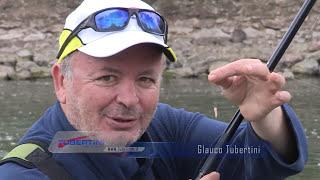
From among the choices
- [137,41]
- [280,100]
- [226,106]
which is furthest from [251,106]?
[226,106]

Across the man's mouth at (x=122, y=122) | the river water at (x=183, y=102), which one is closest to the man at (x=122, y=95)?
the man's mouth at (x=122, y=122)

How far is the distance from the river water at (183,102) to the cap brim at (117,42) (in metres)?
4.92

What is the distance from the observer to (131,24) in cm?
222

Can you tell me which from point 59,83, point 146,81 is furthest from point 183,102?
point 146,81

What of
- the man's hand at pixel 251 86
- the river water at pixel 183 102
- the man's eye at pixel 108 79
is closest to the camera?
the man's hand at pixel 251 86

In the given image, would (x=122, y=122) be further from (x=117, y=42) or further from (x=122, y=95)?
(x=117, y=42)

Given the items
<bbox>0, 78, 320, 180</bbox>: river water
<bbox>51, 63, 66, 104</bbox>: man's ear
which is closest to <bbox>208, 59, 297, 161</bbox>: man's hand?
<bbox>51, 63, 66, 104</bbox>: man's ear

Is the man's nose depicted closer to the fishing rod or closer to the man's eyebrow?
the man's eyebrow

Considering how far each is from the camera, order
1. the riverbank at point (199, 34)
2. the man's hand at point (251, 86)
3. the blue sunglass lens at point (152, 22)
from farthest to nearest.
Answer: the riverbank at point (199, 34)
the blue sunglass lens at point (152, 22)
the man's hand at point (251, 86)

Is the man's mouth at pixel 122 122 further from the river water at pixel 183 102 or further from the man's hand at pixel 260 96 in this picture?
the river water at pixel 183 102

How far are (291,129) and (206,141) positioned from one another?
382mm

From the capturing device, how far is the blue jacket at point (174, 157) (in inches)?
84.5

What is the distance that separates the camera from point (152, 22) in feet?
7.43

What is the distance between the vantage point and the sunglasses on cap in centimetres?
219
